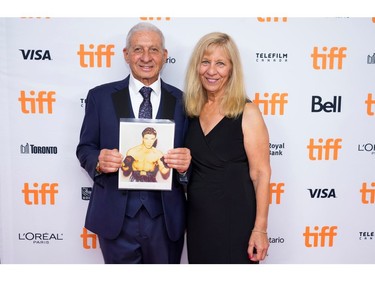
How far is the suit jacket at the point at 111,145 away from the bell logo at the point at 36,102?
1.71 feet

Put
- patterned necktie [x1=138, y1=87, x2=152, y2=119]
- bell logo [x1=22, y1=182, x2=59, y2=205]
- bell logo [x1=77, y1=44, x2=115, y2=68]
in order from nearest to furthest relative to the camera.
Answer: patterned necktie [x1=138, y1=87, x2=152, y2=119]
bell logo [x1=77, y1=44, x2=115, y2=68]
bell logo [x1=22, y1=182, x2=59, y2=205]

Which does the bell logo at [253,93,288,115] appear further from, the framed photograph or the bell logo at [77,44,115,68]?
the bell logo at [77,44,115,68]

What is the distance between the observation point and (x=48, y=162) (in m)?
2.12

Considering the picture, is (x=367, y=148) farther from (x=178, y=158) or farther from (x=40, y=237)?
(x=40, y=237)

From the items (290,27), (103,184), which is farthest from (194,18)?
(103,184)

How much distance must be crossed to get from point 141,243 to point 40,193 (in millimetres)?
844

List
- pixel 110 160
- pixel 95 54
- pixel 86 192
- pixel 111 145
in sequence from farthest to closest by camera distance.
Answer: pixel 86 192 → pixel 95 54 → pixel 111 145 → pixel 110 160

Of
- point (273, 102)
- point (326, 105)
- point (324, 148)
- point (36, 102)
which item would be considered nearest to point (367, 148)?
point (324, 148)

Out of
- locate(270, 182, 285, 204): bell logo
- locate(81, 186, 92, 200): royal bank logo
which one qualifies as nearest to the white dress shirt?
locate(81, 186, 92, 200): royal bank logo

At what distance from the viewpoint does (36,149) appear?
2.11 metres

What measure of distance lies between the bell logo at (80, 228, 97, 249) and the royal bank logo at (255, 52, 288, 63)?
149 cm

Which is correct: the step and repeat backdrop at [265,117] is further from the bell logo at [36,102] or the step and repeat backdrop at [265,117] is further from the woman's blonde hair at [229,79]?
the woman's blonde hair at [229,79]

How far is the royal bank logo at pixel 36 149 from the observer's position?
210cm

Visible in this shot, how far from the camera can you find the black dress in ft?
5.14
